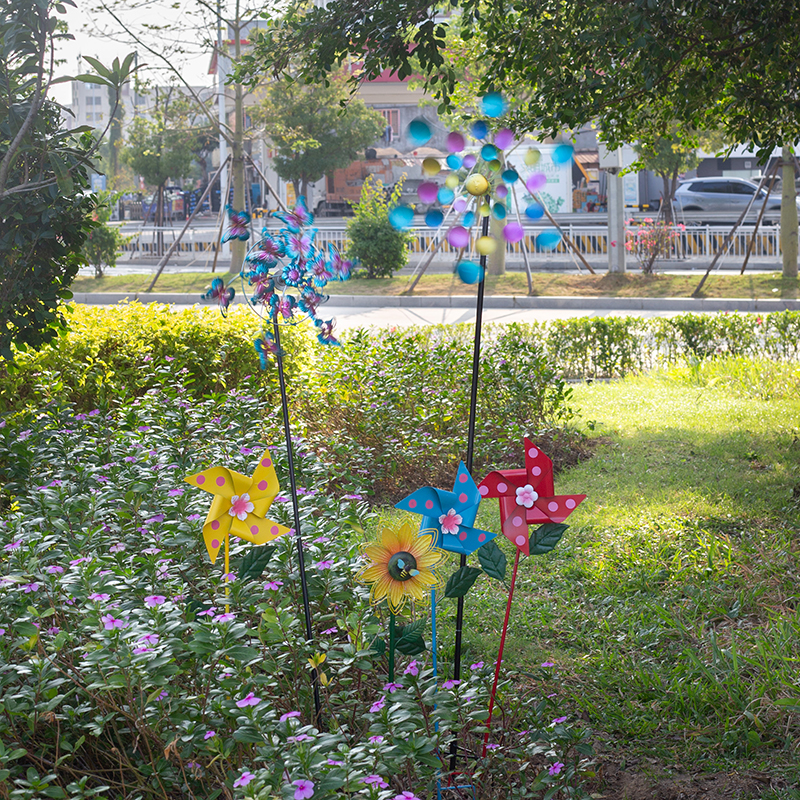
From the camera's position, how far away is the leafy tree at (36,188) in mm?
3205

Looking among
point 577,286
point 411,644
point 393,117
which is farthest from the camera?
point 393,117

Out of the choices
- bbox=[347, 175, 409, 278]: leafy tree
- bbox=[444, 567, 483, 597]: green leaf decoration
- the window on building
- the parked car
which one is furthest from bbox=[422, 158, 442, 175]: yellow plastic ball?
the window on building

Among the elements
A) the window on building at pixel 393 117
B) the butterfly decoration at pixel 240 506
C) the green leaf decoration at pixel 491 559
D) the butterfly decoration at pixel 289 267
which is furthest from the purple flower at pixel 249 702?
the window on building at pixel 393 117

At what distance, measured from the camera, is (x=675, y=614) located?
3.38 metres

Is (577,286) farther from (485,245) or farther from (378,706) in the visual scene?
(378,706)

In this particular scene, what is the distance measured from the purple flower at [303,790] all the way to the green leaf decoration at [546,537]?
85 centimetres

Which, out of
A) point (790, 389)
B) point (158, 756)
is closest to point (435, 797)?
point (158, 756)

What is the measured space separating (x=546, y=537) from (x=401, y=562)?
38 centimetres

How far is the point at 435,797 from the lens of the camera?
7.17ft

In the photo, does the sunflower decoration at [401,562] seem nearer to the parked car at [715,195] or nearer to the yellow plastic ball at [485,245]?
the yellow plastic ball at [485,245]

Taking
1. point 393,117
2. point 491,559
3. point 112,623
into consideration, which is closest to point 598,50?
point 491,559

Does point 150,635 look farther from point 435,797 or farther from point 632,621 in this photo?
point 632,621

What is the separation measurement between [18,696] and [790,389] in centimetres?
654

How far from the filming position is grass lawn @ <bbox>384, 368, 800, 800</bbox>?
101 inches
